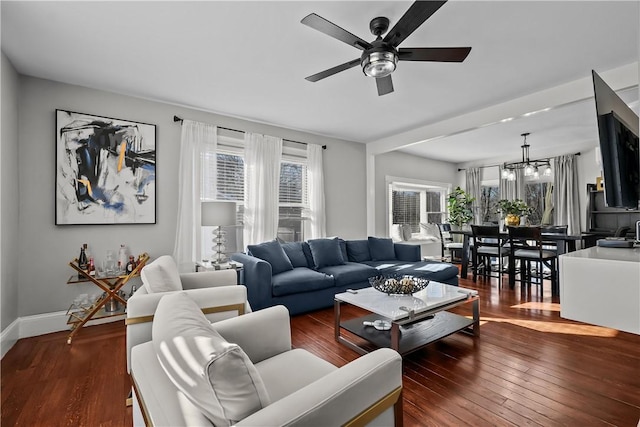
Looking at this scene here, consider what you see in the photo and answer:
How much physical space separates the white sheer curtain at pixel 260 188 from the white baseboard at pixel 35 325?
207cm

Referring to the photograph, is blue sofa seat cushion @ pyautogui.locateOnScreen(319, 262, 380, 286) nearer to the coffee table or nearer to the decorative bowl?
the coffee table

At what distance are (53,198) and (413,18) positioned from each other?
3703 millimetres

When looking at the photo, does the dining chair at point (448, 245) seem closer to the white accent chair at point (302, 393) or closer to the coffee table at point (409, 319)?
the coffee table at point (409, 319)

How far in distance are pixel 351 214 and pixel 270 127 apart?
215 centimetres

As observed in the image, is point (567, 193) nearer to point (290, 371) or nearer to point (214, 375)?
point (290, 371)

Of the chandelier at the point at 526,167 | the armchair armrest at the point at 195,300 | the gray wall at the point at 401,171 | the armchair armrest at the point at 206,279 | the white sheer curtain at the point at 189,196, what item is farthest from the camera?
the gray wall at the point at 401,171

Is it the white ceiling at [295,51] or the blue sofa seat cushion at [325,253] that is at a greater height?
the white ceiling at [295,51]

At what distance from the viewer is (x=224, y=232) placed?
13.5ft

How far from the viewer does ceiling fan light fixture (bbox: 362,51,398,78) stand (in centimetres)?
201

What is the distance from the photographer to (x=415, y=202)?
7.09 metres

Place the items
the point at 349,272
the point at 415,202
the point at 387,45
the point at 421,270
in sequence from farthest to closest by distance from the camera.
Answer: the point at 415,202 < the point at 421,270 < the point at 349,272 < the point at 387,45

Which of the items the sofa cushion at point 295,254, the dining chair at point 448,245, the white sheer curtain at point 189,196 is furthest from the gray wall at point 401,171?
the white sheer curtain at point 189,196

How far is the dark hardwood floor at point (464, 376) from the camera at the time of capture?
1745 millimetres

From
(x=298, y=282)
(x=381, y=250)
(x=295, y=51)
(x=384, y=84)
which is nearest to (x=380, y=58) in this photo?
(x=384, y=84)
